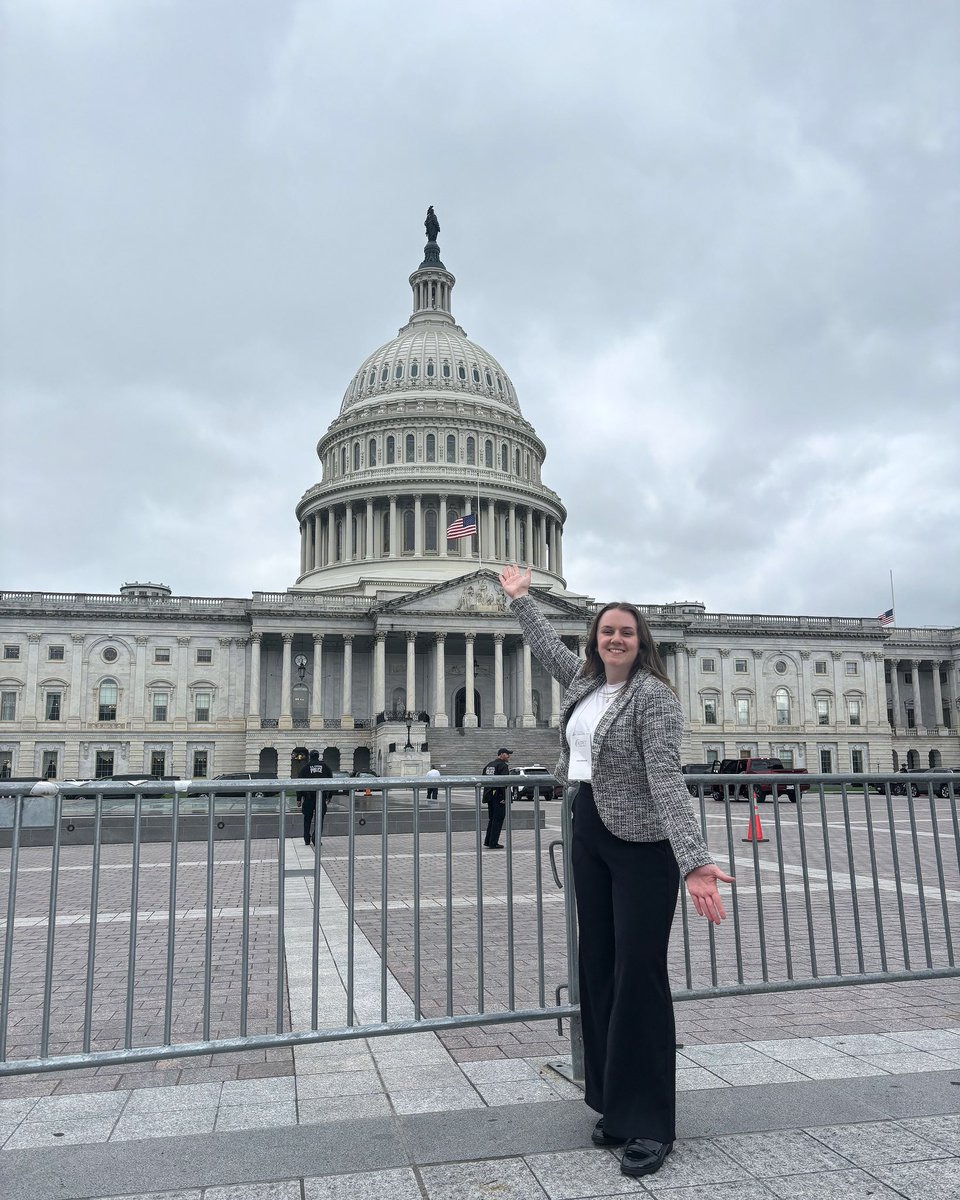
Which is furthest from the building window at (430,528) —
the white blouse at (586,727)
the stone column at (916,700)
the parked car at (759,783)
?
the white blouse at (586,727)

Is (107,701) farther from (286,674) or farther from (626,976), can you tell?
(626,976)

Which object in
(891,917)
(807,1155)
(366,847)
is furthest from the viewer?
(366,847)

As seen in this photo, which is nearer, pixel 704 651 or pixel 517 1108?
pixel 517 1108

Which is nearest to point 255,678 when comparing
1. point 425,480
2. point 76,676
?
point 76,676

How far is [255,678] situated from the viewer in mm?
71562

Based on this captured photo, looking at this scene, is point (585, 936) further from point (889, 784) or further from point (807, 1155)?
point (889, 784)

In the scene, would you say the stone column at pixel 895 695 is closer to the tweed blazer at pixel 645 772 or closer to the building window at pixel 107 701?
the building window at pixel 107 701

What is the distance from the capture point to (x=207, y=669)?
244ft

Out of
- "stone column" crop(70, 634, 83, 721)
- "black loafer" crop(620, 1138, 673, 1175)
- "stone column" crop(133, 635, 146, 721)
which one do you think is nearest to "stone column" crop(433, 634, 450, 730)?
"stone column" crop(133, 635, 146, 721)

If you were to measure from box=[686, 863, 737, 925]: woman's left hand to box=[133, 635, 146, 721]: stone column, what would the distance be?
73370 millimetres

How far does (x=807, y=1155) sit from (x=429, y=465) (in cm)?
8550

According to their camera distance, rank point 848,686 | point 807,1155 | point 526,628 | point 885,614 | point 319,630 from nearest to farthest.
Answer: point 807,1155, point 526,628, point 319,630, point 885,614, point 848,686

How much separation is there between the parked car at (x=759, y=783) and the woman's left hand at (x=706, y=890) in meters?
1.93

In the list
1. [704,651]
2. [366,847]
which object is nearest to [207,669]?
[704,651]
